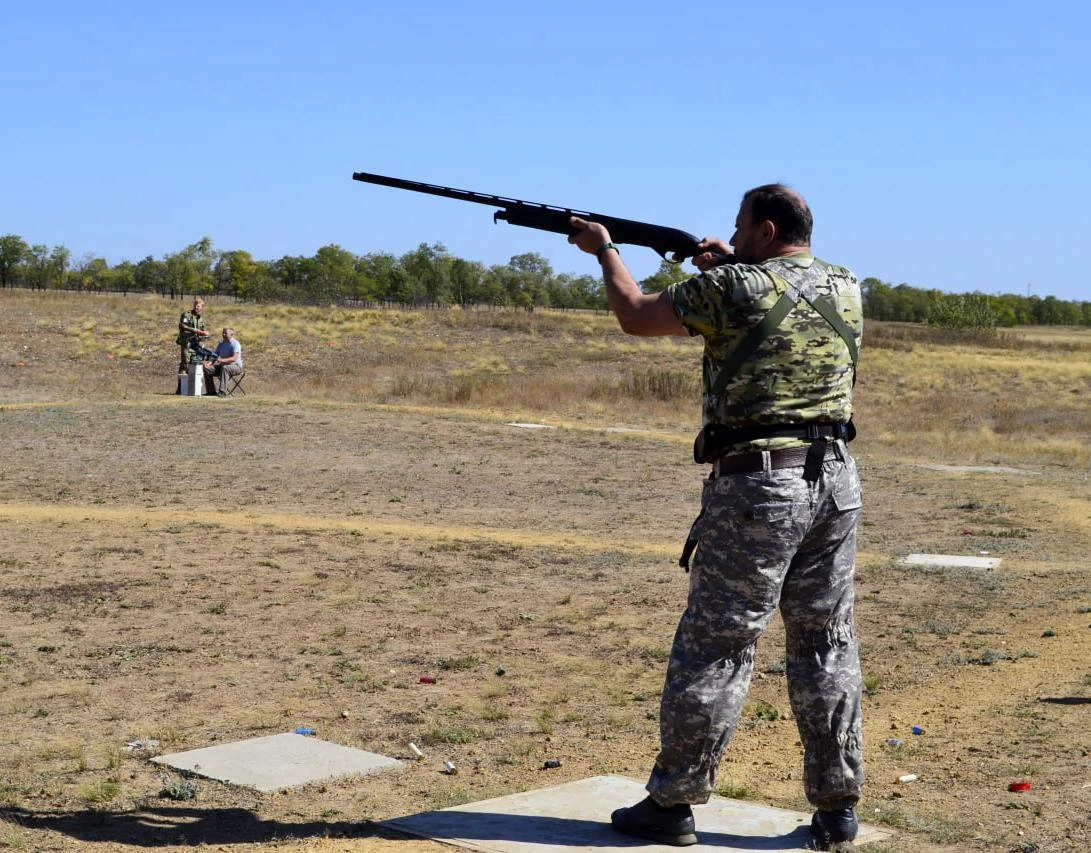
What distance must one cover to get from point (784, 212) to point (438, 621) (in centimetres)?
522

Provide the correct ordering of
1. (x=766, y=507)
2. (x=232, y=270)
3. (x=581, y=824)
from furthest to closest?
(x=232, y=270)
(x=581, y=824)
(x=766, y=507)

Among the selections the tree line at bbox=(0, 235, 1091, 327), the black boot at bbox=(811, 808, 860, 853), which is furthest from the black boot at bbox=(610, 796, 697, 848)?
the tree line at bbox=(0, 235, 1091, 327)

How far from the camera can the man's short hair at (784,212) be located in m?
4.55

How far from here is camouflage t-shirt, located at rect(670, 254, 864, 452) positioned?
4383mm

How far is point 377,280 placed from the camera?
11744 cm

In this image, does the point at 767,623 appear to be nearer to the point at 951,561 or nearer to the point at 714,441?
the point at 714,441

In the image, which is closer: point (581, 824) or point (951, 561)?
point (581, 824)

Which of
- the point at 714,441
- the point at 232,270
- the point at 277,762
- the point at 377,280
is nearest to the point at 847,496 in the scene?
the point at 714,441

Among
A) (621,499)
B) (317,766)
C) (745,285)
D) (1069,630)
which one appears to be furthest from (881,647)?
(621,499)

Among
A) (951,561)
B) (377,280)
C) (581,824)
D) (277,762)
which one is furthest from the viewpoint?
(377,280)

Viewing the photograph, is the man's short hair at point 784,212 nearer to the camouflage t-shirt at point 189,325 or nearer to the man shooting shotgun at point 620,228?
the man shooting shotgun at point 620,228

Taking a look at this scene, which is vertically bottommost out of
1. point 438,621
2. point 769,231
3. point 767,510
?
point 438,621

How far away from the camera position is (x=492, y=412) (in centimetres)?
2686

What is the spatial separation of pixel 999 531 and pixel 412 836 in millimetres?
10865
